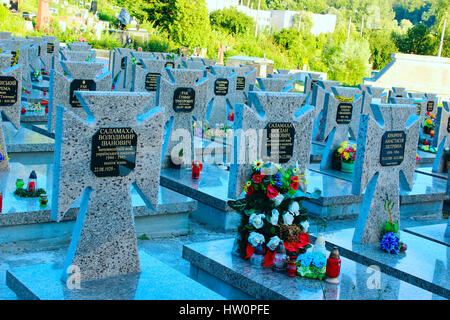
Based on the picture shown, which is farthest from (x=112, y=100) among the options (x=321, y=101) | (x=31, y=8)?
(x=31, y=8)

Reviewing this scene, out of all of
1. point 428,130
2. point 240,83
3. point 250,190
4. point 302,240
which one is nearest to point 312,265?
point 302,240

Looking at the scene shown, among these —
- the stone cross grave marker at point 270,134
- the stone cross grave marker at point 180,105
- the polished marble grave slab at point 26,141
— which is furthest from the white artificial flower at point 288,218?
the polished marble grave slab at point 26,141

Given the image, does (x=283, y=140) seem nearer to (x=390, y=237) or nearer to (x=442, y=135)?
(x=390, y=237)

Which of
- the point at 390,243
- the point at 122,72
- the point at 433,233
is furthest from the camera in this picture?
the point at 122,72

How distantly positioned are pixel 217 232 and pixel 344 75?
30489mm

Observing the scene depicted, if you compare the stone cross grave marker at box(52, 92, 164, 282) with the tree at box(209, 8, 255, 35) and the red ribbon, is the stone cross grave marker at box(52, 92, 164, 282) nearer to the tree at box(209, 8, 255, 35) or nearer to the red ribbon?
the red ribbon

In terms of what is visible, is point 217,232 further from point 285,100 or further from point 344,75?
point 344,75

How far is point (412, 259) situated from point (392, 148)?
1.36m

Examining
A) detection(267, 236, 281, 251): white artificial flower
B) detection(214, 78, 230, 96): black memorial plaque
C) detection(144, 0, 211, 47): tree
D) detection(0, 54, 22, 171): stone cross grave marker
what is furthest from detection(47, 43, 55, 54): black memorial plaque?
detection(267, 236, 281, 251): white artificial flower

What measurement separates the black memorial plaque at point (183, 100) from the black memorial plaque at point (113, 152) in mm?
4760

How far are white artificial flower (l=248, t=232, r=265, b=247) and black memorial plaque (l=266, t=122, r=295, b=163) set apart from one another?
5.14 feet

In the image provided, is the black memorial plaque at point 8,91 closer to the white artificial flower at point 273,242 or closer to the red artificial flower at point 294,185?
the red artificial flower at point 294,185

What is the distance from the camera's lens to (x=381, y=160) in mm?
7293
